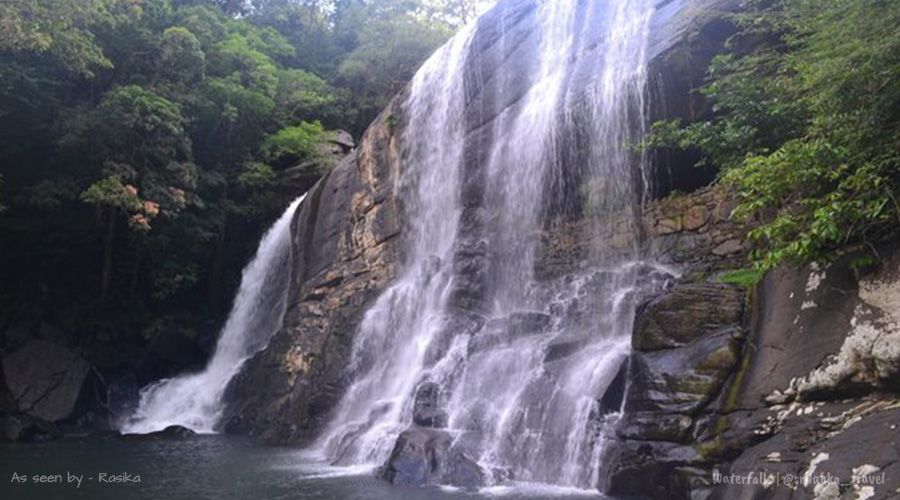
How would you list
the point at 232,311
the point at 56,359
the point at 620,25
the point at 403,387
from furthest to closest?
the point at 232,311, the point at 56,359, the point at 620,25, the point at 403,387

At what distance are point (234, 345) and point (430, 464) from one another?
13640 millimetres


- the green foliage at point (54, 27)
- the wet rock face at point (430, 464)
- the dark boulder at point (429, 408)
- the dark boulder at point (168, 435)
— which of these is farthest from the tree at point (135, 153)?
the wet rock face at point (430, 464)

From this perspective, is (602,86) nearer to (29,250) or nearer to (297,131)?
(297,131)

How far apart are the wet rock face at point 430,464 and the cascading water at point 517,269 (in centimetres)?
31

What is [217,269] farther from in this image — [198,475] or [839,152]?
[839,152]

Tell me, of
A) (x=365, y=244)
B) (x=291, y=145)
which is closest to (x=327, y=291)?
(x=365, y=244)

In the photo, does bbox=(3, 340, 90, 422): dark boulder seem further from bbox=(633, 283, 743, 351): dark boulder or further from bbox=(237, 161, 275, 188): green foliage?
bbox=(633, 283, 743, 351): dark boulder

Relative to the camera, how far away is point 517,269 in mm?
15211

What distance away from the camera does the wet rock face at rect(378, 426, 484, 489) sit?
9695 mm

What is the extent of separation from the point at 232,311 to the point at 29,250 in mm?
6249

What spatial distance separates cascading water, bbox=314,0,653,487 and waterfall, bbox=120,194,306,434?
5906 millimetres

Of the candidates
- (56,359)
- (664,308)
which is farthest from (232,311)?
(664,308)

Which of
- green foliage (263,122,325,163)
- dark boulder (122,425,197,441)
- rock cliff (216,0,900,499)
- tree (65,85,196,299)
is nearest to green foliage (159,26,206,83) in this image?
tree (65,85,196,299)

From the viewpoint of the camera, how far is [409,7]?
117 ft
